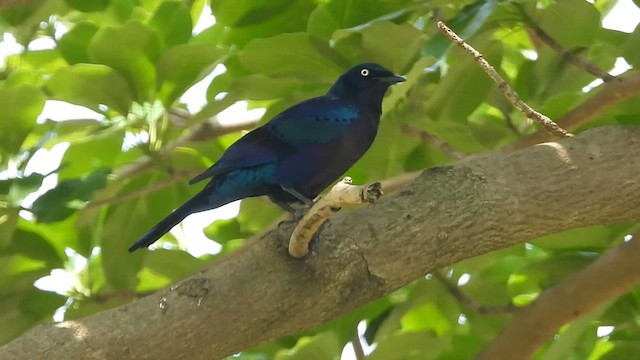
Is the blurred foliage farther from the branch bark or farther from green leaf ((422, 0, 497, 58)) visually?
the branch bark

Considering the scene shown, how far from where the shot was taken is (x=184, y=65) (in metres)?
1.98

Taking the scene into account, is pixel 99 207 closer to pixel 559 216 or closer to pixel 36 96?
pixel 36 96

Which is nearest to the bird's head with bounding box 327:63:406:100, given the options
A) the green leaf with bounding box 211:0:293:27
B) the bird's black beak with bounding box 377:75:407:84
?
the bird's black beak with bounding box 377:75:407:84

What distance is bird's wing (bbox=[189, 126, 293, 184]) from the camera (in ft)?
6.09

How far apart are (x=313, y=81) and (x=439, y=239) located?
2.59 feet

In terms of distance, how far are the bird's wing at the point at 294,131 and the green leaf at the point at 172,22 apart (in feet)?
0.98

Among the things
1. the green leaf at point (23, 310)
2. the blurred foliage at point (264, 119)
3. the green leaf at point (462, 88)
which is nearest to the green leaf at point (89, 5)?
the blurred foliage at point (264, 119)

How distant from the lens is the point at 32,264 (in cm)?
211

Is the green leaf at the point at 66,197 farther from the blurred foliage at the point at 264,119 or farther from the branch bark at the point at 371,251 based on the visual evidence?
the branch bark at the point at 371,251

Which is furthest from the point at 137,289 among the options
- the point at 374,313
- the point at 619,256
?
the point at 619,256

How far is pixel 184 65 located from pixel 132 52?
109 mm

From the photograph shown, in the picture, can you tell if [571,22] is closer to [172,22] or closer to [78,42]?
[172,22]

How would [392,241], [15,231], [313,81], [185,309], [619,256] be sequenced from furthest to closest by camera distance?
[313,81] → [15,231] → [619,256] → [392,241] → [185,309]

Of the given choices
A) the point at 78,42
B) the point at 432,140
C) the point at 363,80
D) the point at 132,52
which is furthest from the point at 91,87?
the point at 432,140
